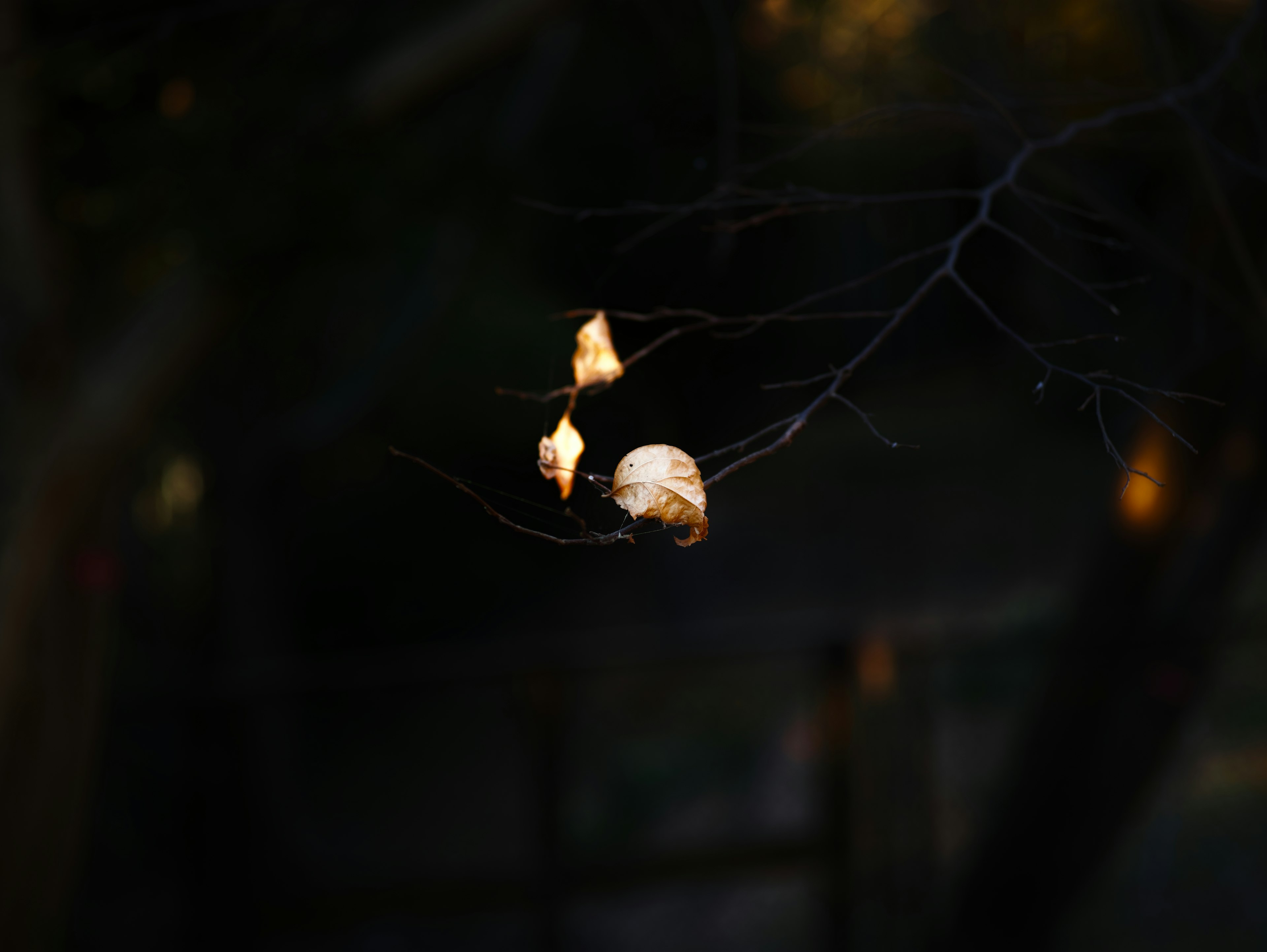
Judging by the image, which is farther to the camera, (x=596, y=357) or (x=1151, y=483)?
→ (x=1151, y=483)

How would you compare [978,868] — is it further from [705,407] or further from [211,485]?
[211,485]

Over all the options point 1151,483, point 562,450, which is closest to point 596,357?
point 562,450

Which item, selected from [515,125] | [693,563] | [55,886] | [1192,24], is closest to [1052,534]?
[693,563]

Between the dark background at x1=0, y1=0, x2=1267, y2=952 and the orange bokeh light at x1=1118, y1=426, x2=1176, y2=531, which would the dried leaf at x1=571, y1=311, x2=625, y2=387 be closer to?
the dark background at x1=0, y1=0, x2=1267, y2=952

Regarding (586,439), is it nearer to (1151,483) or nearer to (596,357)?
(596,357)

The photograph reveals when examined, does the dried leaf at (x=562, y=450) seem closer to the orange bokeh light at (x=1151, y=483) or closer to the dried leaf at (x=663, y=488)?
the dried leaf at (x=663, y=488)

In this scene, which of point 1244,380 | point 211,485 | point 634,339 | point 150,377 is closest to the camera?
point 634,339
